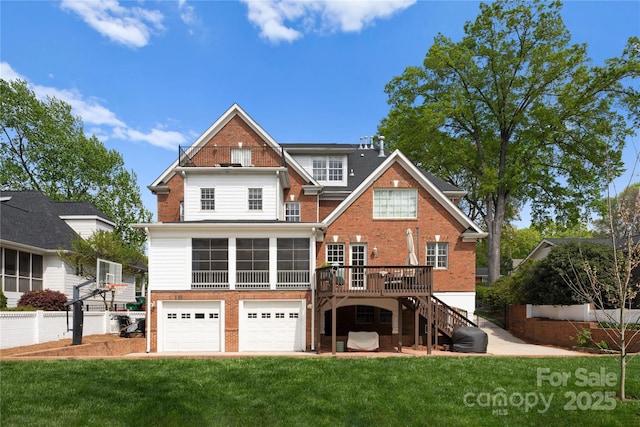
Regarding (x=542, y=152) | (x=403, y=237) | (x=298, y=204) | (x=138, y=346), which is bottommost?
(x=138, y=346)

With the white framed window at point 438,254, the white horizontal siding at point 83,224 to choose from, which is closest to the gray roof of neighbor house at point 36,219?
the white horizontal siding at point 83,224

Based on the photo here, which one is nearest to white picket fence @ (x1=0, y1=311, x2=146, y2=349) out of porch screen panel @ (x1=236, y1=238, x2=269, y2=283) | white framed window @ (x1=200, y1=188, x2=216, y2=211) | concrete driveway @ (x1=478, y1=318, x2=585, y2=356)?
white framed window @ (x1=200, y1=188, x2=216, y2=211)

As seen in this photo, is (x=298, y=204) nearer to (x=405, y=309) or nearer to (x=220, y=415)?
(x=405, y=309)

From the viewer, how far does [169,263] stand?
20.0 meters

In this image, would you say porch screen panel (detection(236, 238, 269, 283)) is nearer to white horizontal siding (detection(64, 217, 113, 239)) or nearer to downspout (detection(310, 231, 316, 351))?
downspout (detection(310, 231, 316, 351))

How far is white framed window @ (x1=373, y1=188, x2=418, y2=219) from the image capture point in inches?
901

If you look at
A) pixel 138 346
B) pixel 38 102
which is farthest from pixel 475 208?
pixel 38 102

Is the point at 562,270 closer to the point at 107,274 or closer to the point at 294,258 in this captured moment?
the point at 294,258

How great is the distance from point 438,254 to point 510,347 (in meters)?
5.27

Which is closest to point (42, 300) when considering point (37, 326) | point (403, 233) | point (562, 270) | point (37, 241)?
point (37, 326)

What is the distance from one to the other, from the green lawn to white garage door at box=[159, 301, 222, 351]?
4.81 metres

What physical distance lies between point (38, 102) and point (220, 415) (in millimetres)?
41611

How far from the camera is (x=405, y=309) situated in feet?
73.4

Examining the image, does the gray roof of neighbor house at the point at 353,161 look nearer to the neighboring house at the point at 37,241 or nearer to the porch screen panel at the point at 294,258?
the porch screen panel at the point at 294,258
